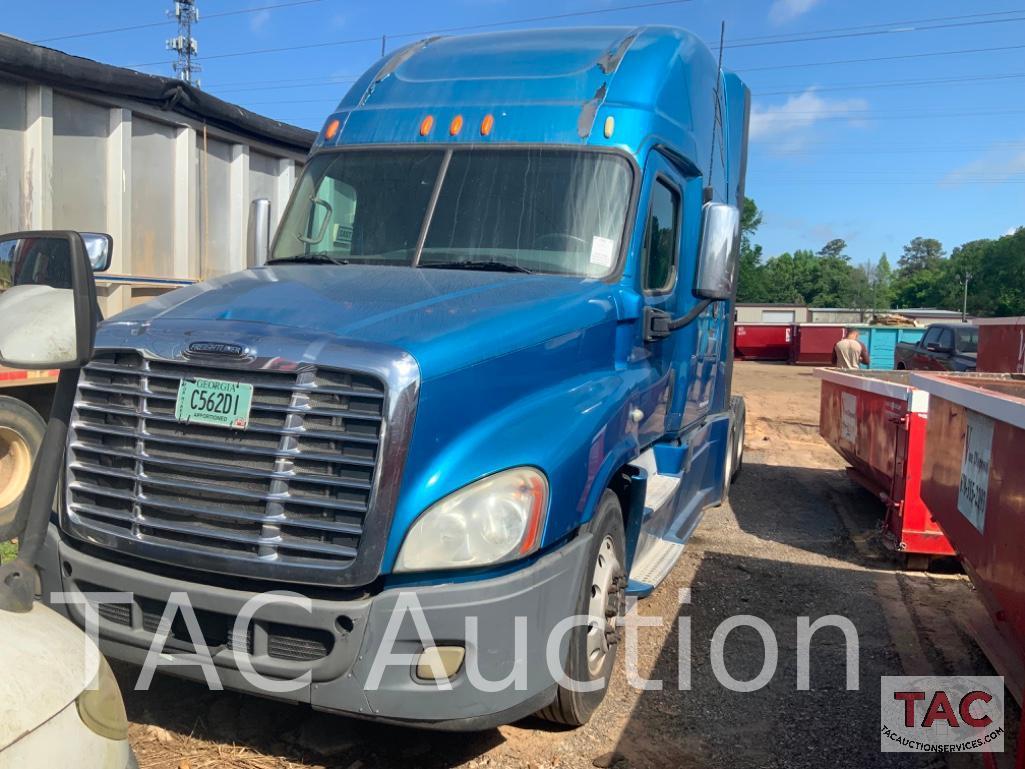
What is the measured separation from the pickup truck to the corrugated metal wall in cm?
1376

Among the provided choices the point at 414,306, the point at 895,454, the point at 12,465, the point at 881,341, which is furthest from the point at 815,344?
the point at 414,306

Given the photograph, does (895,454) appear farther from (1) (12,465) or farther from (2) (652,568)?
(1) (12,465)

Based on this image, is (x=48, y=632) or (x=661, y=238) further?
(x=661, y=238)

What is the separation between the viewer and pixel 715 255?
187 inches

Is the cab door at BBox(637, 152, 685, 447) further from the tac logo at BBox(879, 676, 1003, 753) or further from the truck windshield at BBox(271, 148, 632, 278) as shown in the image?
the tac logo at BBox(879, 676, 1003, 753)

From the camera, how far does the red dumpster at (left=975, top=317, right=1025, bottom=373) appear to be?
8.46m

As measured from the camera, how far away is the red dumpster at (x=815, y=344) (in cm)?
3656

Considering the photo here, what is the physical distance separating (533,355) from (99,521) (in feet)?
5.89

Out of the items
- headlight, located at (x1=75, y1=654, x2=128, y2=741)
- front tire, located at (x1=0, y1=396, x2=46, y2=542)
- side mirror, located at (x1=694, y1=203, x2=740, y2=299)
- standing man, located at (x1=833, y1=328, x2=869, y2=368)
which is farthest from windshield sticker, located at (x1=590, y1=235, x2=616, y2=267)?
standing man, located at (x1=833, y1=328, x2=869, y2=368)

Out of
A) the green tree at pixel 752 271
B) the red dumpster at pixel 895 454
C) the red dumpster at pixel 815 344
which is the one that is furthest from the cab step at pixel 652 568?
the green tree at pixel 752 271

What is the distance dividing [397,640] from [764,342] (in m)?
37.7

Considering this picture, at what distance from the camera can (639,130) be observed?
4.74m

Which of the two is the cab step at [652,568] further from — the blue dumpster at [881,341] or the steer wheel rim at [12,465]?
the blue dumpster at [881,341]

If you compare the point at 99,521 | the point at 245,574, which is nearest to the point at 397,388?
the point at 245,574
